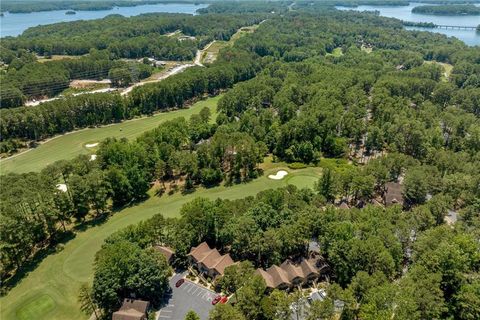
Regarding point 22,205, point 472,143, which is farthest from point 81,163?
point 472,143

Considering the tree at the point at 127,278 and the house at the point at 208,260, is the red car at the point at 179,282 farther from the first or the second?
the house at the point at 208,260

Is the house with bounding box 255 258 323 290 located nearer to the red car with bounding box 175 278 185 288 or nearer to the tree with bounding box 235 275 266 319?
the tree with bounding box 235 275 266 319

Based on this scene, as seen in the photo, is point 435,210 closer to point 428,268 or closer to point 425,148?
point 428,268

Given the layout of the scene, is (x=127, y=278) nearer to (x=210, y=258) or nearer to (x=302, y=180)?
(x=210, y=258)

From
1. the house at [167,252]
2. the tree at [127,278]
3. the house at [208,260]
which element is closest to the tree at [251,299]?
the house at [208,260]

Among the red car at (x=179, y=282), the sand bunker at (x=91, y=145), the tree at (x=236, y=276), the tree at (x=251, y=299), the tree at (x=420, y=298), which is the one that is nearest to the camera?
the tree at (x=420, y=298)
